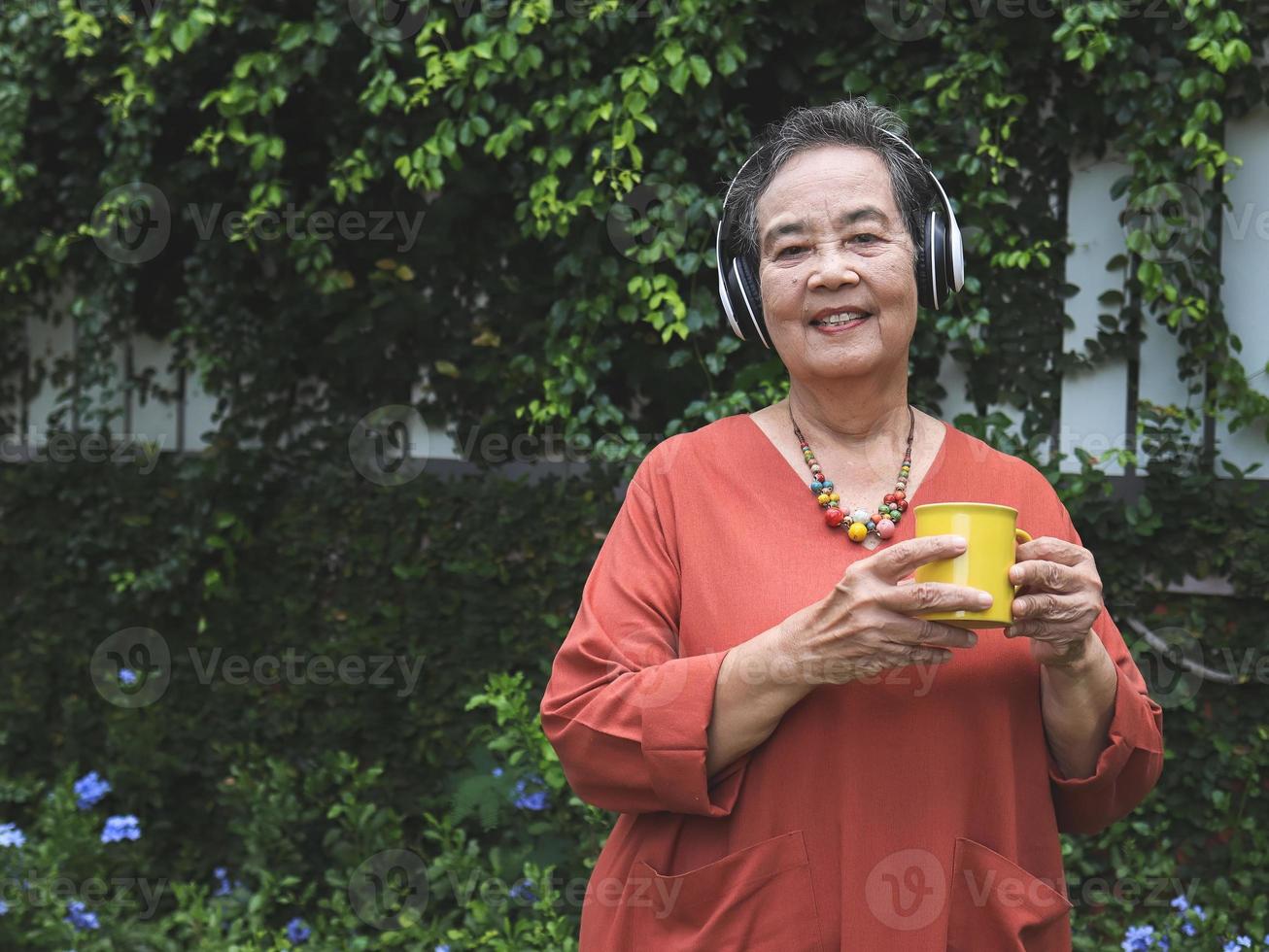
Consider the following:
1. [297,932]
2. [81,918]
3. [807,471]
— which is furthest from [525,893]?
[807,471]

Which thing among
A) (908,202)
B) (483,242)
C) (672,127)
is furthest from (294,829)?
(908,202)

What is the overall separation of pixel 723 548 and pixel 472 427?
2754mm

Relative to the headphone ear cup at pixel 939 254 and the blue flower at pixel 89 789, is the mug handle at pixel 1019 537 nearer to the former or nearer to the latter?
the headphone ear cup at pixel 939 254

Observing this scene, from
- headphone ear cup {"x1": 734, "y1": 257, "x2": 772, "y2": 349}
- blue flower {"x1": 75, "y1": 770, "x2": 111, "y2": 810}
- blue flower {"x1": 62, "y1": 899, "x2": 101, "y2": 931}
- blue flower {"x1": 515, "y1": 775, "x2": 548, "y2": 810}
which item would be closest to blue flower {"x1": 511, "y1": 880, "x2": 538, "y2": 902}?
blue flower {"x1": 515, "y1": 775, "x2": 548, "y2": 810}

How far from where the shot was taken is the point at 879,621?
1.33m

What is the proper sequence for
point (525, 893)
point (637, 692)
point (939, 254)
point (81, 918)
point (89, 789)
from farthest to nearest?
1. point (89, 789)
2. point (81, 918)
3. point (525, 893)
4. point (939, 254)
5. point (637, 692)

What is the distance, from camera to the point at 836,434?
1745 mm

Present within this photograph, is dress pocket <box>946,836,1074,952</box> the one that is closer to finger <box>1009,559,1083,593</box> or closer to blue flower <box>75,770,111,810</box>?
finger <box>1009,559,1083,593</box>

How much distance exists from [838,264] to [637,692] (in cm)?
64

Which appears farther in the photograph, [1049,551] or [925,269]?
[925,269]

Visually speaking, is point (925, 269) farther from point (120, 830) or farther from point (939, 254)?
point (120, 830)

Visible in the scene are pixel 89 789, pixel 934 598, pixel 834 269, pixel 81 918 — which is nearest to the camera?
pixel 934 598

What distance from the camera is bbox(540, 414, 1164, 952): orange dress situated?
148 cm

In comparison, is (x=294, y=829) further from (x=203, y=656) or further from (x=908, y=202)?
(x=908, y=202)
